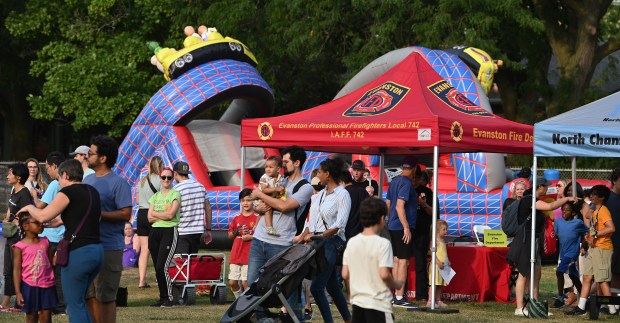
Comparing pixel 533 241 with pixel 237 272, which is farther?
pixel 237 272

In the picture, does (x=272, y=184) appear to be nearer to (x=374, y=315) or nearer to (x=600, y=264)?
(x=374, y=315)

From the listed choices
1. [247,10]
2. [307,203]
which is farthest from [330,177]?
[247,10]

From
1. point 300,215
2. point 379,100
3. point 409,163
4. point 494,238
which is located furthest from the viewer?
point 494,238

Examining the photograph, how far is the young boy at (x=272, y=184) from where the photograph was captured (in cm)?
1091

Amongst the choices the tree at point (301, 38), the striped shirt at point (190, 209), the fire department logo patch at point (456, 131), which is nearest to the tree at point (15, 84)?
the tree at point (301, 38)

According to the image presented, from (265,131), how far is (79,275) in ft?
17.6

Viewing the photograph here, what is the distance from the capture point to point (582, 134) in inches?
517

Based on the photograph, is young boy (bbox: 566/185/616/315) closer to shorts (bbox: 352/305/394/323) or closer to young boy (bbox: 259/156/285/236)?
young boy (bbox: 259/156/285/236)

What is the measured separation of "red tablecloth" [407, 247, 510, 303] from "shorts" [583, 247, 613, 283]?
166 cm

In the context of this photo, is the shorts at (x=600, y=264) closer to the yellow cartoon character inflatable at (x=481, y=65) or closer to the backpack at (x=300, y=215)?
the backpack at (x=300, y=215)

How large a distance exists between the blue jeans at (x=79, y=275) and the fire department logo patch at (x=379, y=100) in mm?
5307

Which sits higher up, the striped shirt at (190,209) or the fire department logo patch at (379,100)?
the fire department logo patch at (379,100)

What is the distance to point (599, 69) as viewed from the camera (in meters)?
45.3

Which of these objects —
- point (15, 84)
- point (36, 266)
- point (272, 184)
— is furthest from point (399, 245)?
point (15, 84)
